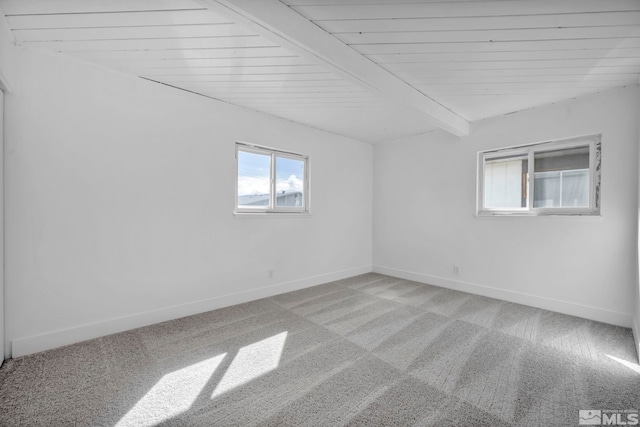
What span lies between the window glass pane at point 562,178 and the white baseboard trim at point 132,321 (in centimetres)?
346

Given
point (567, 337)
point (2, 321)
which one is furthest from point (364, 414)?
point (2, 321)

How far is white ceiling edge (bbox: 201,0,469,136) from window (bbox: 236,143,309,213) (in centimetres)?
178

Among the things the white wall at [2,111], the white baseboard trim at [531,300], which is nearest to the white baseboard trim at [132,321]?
the white wall at [2,111]

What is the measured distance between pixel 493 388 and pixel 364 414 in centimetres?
94

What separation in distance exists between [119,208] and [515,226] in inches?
180

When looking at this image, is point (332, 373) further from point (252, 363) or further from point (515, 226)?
point (515, 226)

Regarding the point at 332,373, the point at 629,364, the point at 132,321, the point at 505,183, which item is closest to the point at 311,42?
the point at 332,373

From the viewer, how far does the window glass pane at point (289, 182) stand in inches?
152

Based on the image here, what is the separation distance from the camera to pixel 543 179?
3.33m

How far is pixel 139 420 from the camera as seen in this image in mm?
1475

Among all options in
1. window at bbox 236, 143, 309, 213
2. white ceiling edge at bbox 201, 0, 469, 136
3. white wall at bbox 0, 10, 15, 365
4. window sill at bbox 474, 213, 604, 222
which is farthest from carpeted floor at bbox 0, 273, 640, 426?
white ceiling edge at bbox 201, 0, 469, 136

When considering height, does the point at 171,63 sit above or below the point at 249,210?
above

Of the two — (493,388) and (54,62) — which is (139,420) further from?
(54,62)

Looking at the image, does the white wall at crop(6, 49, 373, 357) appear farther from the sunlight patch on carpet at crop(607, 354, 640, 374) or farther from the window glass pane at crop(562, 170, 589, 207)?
the window glass pane at crop(562, 170, 589, 207)
